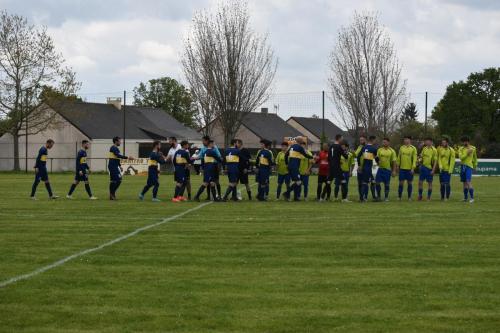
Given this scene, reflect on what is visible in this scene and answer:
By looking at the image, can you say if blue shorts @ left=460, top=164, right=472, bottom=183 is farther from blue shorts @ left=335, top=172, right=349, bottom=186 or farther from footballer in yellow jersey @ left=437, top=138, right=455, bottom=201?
blue shorts @ left=335, top=172, right=349, bottom=186

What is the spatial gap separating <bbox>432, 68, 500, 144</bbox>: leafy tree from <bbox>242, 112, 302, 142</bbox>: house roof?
16.4 meters

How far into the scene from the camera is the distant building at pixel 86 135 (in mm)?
68875

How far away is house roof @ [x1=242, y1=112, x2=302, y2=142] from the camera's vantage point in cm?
8950

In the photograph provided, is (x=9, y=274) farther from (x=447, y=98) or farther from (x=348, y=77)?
(x=447, y=98)

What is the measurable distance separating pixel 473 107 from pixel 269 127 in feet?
71.2

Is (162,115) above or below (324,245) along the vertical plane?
above

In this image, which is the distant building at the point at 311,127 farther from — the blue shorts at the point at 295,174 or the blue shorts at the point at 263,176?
the blue shorts at the point at 295,174

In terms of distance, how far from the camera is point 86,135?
71.6 m

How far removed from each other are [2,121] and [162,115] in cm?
2705

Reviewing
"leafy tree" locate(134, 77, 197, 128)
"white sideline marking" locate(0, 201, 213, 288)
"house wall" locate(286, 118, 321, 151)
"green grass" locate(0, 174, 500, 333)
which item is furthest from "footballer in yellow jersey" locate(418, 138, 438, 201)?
"leafy tree" locate(134, 77, 197, 128)

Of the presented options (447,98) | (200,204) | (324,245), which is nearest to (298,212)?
(200,204)

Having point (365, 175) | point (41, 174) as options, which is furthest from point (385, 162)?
point (41, 174)

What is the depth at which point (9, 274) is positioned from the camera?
10.5 metres

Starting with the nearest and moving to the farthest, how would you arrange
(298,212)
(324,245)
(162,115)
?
(324,245)
(298,212)
(162,115)
